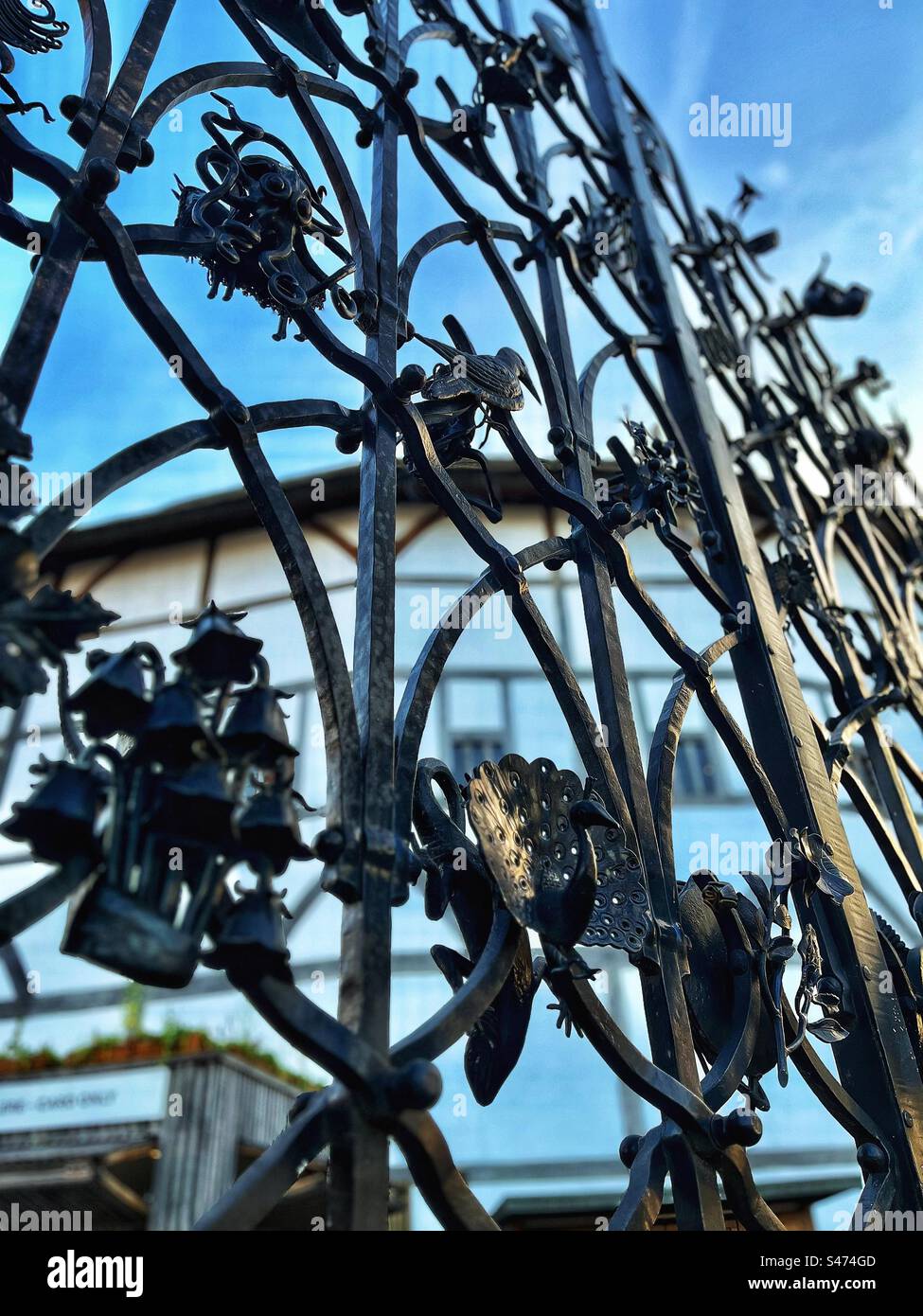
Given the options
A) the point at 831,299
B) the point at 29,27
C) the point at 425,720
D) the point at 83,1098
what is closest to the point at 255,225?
the point at 29,27

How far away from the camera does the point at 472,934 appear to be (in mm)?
1280

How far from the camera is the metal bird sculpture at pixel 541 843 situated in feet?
4.03

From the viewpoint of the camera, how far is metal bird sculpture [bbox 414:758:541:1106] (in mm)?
1245

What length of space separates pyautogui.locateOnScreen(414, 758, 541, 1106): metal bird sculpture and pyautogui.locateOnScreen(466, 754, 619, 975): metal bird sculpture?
3cm

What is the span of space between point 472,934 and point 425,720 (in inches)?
10.5

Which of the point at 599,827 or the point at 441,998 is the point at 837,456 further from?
the point at 441,998

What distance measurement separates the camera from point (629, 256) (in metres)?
2.67

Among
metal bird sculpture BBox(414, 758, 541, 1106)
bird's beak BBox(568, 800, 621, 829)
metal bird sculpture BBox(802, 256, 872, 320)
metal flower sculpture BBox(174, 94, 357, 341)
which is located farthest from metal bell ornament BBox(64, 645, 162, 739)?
metal bird sculpture BBox(802, 256, 872, 320)

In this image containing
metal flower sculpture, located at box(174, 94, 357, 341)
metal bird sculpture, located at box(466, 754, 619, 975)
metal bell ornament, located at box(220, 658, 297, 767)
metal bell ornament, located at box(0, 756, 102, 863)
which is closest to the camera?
metal bell ornament, located at box(0, 756, 102, 863)

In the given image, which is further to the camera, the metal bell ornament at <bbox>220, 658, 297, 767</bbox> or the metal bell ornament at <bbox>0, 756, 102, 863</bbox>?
the metal bell ornament at <bbox>220, 658, 297, 767</bbox>

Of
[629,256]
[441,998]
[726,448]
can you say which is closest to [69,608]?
[726,448]

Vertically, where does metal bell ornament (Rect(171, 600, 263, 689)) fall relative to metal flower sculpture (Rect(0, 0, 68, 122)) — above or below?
below

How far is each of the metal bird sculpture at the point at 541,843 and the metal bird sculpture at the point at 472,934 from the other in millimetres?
31

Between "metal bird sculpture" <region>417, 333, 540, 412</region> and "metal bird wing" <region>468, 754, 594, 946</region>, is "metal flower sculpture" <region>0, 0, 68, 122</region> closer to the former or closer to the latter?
"metal bird sculpture" <region>417, 333, 540, 412</region>
